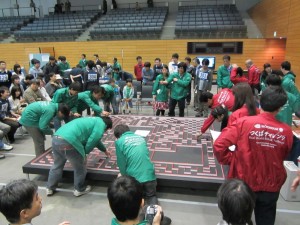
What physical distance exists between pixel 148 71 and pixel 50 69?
115 inches

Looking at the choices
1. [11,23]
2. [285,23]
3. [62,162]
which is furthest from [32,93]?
[11,23]

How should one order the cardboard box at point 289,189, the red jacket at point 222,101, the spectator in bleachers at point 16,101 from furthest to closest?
1. the spectator in bleachers at point 16,101
2. the red jacket at point 222,101
3. the cardboard box at point 289,189

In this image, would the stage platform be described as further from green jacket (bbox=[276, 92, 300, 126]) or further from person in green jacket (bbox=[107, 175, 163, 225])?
person in green jacket (bbox=[107, 175, 163, 225])

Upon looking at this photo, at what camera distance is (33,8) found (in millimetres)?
17719

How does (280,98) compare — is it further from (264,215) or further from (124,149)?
(124,149)

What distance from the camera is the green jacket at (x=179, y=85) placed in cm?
580

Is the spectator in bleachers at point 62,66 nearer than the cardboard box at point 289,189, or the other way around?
the cardboard box at point 289,189

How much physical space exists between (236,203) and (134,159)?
1.55 meters

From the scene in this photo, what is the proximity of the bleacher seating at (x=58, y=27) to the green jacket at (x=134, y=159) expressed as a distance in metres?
12.6

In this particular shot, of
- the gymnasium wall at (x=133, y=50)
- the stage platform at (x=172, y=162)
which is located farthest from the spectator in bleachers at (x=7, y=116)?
the gymnasium wall at (x=133, y=50)

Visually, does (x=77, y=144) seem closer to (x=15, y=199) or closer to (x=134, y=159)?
(x=134, y=159)

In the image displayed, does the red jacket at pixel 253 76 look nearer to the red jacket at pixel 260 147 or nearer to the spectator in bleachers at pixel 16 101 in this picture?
the red jacket at pixel 260 147

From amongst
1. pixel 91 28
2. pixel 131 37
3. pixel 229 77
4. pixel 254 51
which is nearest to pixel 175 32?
pixel 131 37

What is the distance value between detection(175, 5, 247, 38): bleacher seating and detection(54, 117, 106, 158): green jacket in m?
10.3
